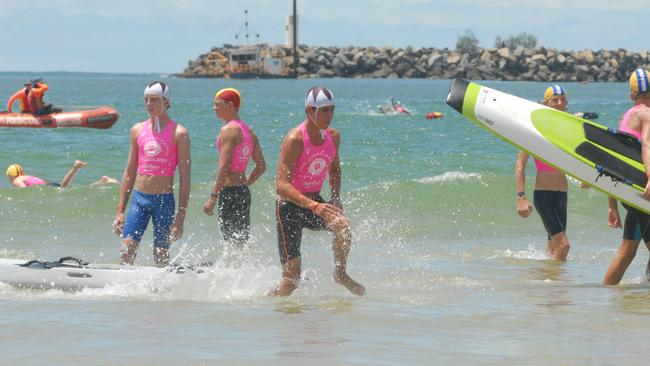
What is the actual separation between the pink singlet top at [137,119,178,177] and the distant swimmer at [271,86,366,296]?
3.83 feet

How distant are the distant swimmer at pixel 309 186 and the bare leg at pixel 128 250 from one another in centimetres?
133

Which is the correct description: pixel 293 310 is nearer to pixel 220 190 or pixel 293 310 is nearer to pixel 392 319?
pixel 392 319

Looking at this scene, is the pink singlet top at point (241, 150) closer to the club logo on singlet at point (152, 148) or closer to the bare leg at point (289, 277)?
the club logo on singlet at point (152, 148)

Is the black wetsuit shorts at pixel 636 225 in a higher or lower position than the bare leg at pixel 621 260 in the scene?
higher

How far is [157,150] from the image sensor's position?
8.32 metres

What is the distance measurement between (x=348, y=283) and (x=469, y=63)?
4749 inches

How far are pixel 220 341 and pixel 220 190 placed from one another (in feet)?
8.69

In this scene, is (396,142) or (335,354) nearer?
(335,354)

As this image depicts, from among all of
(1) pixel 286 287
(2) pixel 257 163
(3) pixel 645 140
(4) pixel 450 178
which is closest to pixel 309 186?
(1) pixel 286 287

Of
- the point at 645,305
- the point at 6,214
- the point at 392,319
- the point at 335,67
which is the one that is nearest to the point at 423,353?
the point at 392,319

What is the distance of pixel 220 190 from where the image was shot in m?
9.34

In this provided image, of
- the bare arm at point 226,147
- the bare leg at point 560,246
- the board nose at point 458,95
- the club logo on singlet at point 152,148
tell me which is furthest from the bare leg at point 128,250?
the bare leg at point 560,246

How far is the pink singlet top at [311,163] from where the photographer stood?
7.50m

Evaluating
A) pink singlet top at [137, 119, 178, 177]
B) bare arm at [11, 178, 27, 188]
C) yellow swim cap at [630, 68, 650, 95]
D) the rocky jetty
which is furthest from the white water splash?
the rocky jetty
